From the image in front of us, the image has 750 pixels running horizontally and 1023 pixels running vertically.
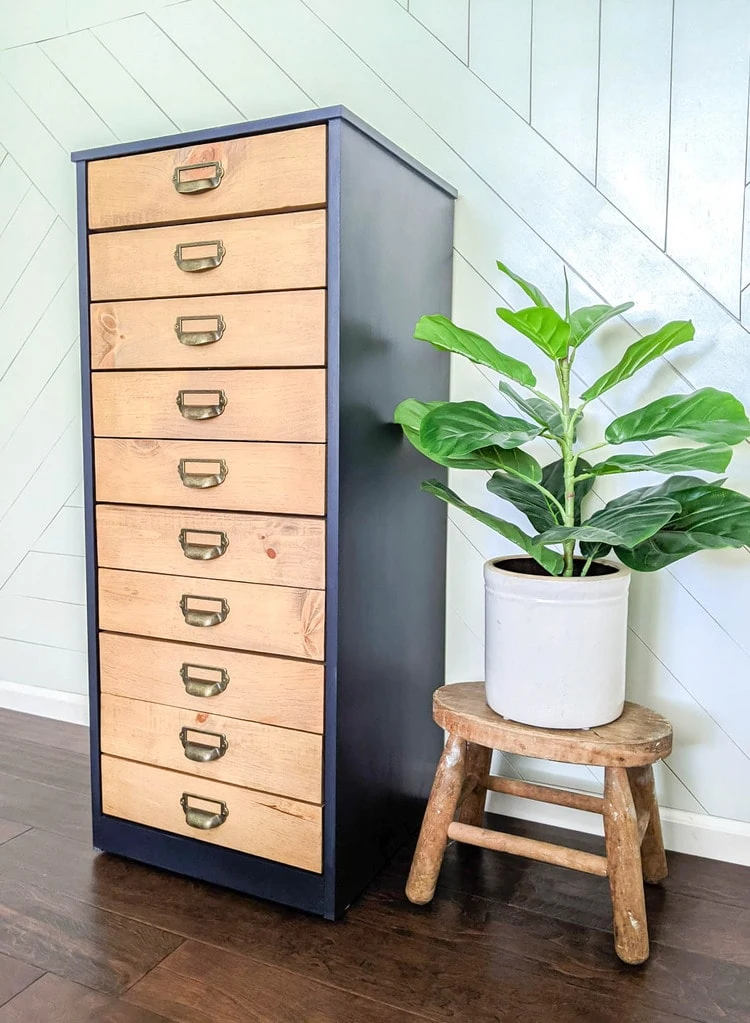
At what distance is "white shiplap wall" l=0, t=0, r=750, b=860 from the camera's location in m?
1.43

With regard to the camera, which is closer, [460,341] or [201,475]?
[460,341]

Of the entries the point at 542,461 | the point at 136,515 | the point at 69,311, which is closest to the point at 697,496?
the point at 542,461

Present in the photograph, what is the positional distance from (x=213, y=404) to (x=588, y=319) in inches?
24.3

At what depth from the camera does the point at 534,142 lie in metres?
1.55

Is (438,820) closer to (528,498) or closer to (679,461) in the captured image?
(528,498)

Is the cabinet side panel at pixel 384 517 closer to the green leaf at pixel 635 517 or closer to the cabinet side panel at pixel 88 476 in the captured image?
the green leaf at pixel 635 517

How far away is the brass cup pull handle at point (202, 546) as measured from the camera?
1320 mm

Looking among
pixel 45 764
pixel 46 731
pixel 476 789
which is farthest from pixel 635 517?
pixel 46 731

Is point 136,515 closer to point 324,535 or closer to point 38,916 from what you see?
point 324,535

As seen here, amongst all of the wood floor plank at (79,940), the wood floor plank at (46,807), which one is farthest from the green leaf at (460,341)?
→ the wood floor plank at (46,807)

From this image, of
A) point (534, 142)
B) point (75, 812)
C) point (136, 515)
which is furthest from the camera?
point (75, 812)

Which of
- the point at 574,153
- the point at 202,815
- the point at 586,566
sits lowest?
the point at 202,815

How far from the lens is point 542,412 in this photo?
1.33m

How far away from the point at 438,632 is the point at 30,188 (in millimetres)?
1574
